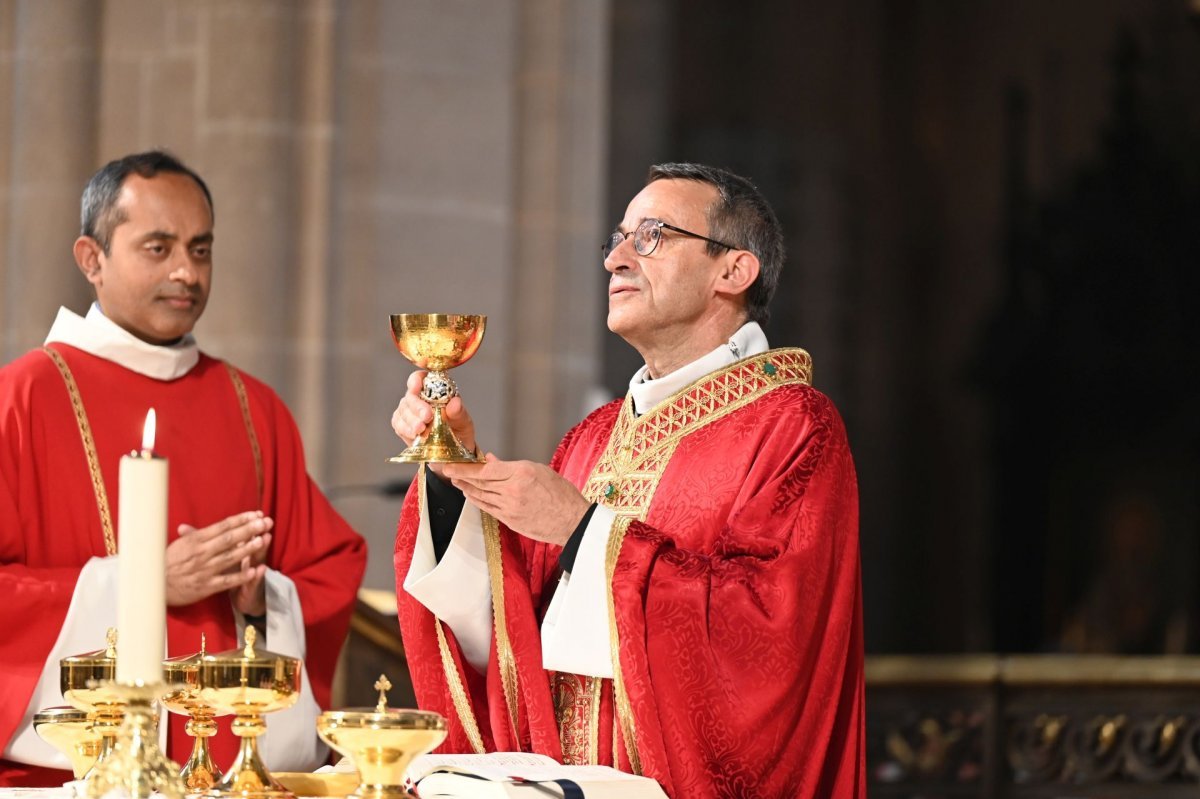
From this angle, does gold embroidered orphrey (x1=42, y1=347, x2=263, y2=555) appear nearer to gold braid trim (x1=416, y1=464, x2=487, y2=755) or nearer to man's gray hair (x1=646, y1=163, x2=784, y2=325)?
gold braid trim (x1=416, y1=464, x2=487, y2=755)

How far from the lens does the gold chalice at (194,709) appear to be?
2771 millimetres

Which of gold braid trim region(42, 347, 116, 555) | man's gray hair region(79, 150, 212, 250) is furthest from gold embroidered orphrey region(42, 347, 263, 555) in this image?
man's gray hair region(79, 150, 212, 250)

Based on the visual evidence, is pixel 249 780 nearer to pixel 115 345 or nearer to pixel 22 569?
pixel 22 569

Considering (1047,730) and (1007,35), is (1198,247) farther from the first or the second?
(1047,730)

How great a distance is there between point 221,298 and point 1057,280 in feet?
17.7

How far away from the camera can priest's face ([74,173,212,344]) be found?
4.74 meters

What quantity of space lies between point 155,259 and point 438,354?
1.69 meters

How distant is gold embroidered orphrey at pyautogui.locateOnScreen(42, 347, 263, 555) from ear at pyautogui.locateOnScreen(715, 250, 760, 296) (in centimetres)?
157

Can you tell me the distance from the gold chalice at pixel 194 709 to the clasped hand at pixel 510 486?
2.10 feet

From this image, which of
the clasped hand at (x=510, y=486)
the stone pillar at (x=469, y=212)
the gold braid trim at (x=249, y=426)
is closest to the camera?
the clasped hand at (x=510, y=486)

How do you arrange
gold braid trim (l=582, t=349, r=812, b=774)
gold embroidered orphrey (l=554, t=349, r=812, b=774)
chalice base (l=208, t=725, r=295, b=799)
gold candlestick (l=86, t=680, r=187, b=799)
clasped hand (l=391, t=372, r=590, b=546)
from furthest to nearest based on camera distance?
1. gold braid trim (l=582, t=349, r=812, b=774)
2. gold embroidered orphrey (l=554, t=349, r=812, b=774)
3. clasped hand (l=391, t=372, r=590, b=546)
4. chalice base (l=208, t=725, r=295, b=799)
5. gold candlestick (l=86, t=680, r=187, b=799)

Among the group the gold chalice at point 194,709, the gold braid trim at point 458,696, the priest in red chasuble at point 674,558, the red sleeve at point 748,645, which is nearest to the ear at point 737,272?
the priest in red chasuble at point 674,558

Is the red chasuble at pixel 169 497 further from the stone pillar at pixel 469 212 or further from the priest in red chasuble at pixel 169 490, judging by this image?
the stone pillar at pixel 469 212

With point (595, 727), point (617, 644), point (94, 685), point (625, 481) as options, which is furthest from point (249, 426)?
point (94, 685)
